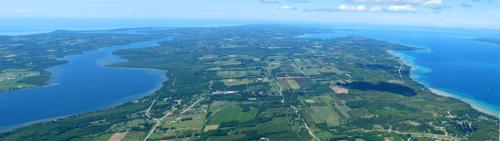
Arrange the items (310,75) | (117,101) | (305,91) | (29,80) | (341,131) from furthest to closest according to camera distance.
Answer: (310,75) → (29,80) → (305,91) → (117,101) → (341,131)

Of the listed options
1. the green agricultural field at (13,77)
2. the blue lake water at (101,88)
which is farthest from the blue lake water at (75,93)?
the green agricultural field at (13,77)

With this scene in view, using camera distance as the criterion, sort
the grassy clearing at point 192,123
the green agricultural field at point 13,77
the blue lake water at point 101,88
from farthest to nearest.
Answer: the green agricultural field at point 13,77
the blue lake water at point 101,88
the grassy clearing at point 192,123

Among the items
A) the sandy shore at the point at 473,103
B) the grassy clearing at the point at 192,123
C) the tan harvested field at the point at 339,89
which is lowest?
the sandy shore at the point at 473,103

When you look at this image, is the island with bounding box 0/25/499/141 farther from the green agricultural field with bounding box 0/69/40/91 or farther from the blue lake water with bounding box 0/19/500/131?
the green agricultural field with bounding box 0/69/40/91

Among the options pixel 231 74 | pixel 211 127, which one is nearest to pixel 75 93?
pixel 231 74

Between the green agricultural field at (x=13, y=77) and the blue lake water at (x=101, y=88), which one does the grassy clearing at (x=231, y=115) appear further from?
the green agricultural field at (x=13, y=77)

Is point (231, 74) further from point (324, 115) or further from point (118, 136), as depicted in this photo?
point (118, 136)

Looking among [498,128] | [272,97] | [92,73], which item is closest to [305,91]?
[272,97]

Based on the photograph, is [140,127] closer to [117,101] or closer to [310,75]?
[117,101]
